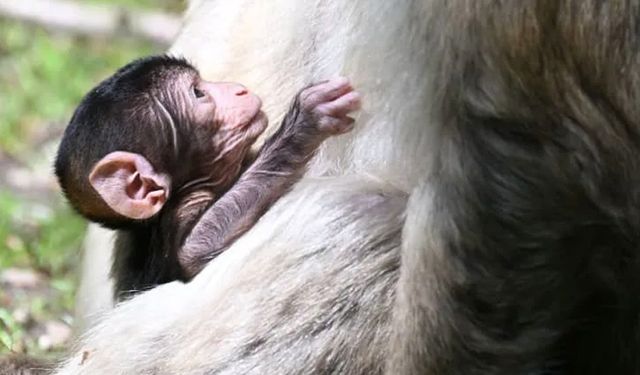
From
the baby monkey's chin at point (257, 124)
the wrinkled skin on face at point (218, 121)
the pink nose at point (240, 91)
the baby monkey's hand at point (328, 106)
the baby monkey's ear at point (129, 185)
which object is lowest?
the baby monkey's ear at point (129, 185)

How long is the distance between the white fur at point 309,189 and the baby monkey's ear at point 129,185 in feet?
0.86

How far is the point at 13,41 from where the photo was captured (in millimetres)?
7434

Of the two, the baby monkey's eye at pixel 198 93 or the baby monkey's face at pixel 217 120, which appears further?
the baby monkey's eye at pixel 198 93

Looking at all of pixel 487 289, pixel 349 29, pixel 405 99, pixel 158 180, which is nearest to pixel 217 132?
pixel 158 180

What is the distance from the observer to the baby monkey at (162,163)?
3.36m

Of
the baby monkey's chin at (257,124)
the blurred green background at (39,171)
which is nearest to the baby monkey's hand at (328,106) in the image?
the baby monkey's chin at (257,124)

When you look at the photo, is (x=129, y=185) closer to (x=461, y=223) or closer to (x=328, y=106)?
(x=328, y=106)

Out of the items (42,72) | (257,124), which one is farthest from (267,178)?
(42,72)

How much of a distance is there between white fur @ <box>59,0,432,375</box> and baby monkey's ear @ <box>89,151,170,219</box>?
263 millimetres

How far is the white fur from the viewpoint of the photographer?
2.71 meters

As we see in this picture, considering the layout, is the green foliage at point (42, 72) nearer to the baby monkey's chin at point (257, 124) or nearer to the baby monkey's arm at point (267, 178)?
the baby monkey's chin at point (257, 124)

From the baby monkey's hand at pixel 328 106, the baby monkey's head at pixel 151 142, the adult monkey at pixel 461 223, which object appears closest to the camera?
the adult monkey at pixel 461 223

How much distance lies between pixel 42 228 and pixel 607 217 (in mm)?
3359

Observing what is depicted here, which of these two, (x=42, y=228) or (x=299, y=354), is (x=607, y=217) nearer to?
(x=299, y=354)
